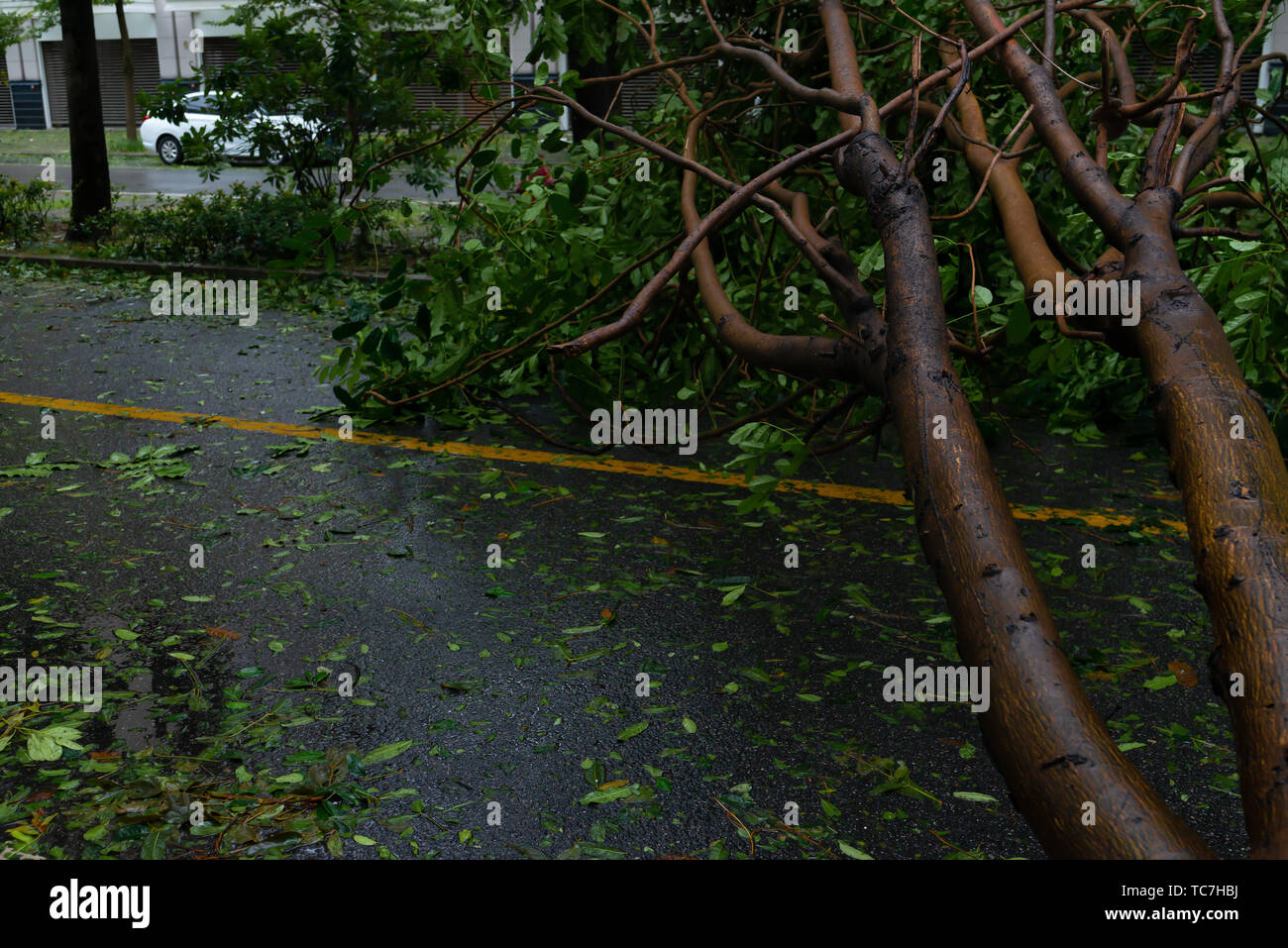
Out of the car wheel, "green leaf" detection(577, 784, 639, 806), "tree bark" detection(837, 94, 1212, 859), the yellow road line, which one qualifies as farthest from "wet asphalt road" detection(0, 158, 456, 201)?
"tree bark" detection(837, 94, 1212, 859)

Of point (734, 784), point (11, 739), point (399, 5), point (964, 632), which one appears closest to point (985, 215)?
point (734, 784)

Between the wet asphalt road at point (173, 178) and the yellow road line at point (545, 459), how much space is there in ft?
42.6

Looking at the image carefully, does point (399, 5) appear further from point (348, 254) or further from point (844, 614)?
point (844, 614)

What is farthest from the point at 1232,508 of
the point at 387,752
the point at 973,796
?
the point at 387,752

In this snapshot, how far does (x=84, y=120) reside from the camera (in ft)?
40.3

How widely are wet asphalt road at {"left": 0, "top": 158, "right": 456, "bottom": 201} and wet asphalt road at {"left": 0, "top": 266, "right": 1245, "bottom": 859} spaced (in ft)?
48.0

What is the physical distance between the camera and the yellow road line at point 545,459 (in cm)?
498

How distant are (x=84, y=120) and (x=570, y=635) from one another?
1105cm

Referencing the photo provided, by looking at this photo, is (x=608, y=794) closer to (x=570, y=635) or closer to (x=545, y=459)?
(x=570, y=635)

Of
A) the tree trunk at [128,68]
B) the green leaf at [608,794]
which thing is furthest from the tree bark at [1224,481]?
the tree trunk at [128,68]

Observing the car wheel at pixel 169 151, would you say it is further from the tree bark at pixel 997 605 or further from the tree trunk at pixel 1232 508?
the tree trunk at pixel 1232 508

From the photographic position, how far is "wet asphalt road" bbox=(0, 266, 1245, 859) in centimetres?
297

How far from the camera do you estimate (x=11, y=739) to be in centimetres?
325
